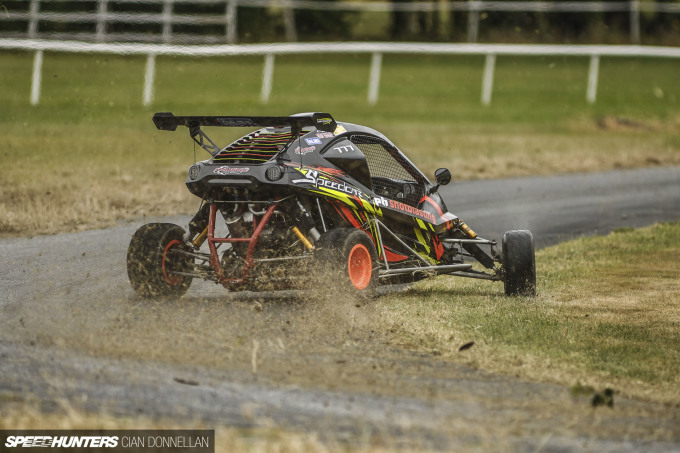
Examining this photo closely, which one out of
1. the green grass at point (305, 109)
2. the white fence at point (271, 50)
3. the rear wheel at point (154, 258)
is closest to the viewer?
the rear wheel at point (154, 258)

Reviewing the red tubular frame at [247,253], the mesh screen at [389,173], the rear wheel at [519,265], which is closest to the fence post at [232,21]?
the mesh screen at [389,173]

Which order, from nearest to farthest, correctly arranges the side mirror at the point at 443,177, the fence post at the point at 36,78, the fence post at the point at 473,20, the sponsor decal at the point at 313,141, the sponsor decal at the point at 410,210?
the sponsor decal at the point at 313,141, the sponsor decal at the point at 410,210, the side mirror at the point at 443,177, the fence post at the point at 36,78, the fence post at the point at 473,20

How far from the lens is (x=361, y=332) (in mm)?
8133

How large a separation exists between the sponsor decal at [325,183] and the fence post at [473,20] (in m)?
21.8

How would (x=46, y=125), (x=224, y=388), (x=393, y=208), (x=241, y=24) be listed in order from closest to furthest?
(x=224, y=388) → (x=393, y=208) → (x=46, y=125) → (x=241, y=24)

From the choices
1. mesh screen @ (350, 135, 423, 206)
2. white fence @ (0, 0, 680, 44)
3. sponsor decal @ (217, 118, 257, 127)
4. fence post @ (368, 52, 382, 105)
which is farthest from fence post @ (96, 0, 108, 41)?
sponsor decal @ (217, 118, 257, 127)

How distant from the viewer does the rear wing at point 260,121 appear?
8.55m

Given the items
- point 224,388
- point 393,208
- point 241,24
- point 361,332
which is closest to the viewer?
point 224,388

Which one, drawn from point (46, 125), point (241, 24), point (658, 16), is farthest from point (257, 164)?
point (658, 16)

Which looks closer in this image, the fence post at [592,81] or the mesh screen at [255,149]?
the mesh screen at [255,149]

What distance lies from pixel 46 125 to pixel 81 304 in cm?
1201

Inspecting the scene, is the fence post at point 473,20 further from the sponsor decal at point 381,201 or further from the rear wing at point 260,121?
the rear wing at point 260,121

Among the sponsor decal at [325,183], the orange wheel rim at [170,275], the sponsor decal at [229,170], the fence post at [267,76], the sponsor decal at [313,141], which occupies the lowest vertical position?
the orange wheel rim at [170,275]

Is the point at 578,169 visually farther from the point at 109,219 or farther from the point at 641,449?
the point at 641,449
